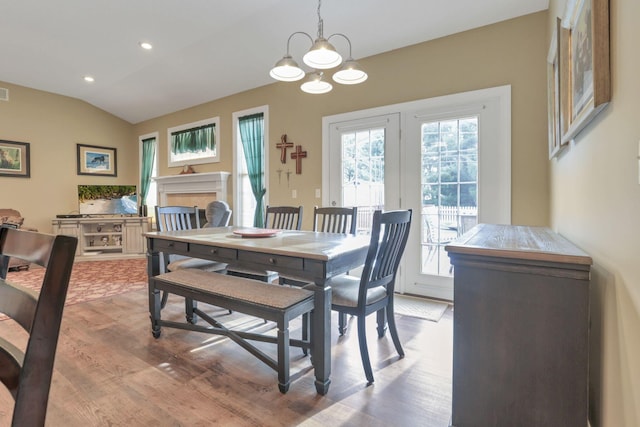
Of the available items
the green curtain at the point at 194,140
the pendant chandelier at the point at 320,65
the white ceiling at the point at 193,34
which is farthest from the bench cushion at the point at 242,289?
the green curtain at the point at 194,140

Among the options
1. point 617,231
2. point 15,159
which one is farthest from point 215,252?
point 15,159

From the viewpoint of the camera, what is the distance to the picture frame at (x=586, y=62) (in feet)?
3.40

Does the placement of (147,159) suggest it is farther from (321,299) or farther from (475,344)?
(475,344)

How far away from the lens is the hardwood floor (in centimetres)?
158

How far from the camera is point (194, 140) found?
5.91 m

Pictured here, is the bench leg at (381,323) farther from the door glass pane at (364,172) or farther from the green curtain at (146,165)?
the green curtain at (146,165)

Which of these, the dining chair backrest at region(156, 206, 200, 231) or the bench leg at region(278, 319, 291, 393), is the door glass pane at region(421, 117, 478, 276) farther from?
the dining chair backrest at region(156, 206, 200, 231)

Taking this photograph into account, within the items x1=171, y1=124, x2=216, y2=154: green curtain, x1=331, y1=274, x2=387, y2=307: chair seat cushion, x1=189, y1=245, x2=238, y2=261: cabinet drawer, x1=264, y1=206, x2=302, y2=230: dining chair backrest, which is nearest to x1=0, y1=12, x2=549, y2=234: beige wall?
x1=171, y1=124, x2=216, y2=154: green curtain

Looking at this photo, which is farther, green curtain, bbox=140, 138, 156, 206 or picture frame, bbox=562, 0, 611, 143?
green curtain, bbox=140, 138, 156, 206

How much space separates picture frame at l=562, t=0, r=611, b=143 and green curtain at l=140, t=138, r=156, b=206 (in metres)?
6.88

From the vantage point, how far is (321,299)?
1.75 metres

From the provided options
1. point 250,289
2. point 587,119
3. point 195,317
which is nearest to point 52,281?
point 250,289


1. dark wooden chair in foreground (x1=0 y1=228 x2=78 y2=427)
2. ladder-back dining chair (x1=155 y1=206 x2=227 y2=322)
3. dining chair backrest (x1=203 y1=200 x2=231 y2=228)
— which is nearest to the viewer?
dark wooden chair in foreground (x1=0 y1=228 x2=78 y2=427)

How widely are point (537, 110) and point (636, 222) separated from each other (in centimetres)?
251
